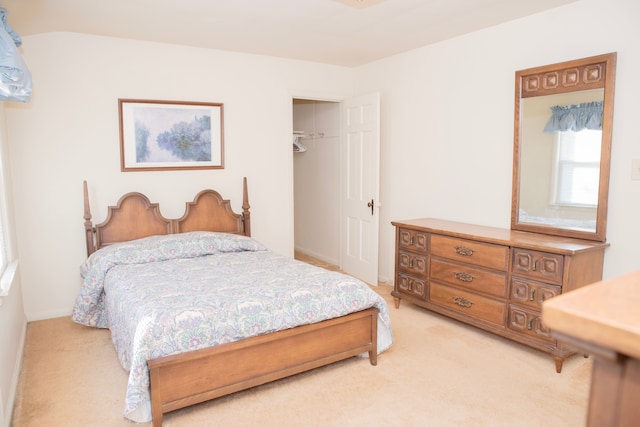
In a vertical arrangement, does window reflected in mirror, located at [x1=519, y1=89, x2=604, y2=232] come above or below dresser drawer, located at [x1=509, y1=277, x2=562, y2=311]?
above

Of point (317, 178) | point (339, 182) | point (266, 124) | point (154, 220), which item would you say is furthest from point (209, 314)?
point (317, 178)

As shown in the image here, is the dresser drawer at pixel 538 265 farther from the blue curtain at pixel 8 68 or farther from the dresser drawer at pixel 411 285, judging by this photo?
the blue curtain at pixel 8 68

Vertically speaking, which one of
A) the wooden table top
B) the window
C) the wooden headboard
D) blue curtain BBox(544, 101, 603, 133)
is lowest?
the wooden headboard

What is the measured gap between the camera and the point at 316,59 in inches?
188

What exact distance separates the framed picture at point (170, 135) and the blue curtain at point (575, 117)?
9.70 feet

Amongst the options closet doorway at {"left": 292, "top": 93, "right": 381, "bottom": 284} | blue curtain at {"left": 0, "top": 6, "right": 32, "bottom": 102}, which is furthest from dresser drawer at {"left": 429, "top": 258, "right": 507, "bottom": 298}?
blue curtain at {"left": 0, "top": 6, "right": 32, "bottom": 102}

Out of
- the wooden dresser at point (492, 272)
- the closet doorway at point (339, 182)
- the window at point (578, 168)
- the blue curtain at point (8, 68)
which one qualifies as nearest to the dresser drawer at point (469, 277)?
the wooden dresser at point (492, 272)

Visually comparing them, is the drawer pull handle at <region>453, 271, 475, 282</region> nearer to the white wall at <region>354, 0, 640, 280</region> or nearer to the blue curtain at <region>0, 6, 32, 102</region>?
the white wall at <region>354, 0, 640, 280</region>

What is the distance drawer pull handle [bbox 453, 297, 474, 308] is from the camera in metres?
3.41

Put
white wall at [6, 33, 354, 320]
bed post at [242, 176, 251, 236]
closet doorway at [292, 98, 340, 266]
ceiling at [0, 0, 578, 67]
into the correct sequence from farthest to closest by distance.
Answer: closet doorway at [292, 98, 340, 266], bed post at [242, 176, 251, 236], white wall at [6, 33, 354, 320], ceiling at [0, 0, 578, 67]

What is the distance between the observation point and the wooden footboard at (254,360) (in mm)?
2264

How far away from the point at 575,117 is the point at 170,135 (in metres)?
3.39

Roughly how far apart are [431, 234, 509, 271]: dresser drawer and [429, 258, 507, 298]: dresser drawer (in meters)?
0.06

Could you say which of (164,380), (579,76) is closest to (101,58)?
(164,380)
